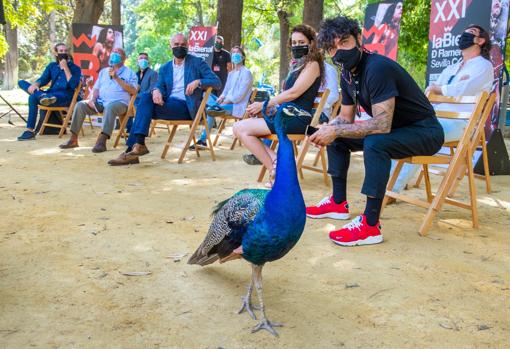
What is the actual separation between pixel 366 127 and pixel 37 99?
6.90 meters

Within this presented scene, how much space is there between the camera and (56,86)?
8.61 meters

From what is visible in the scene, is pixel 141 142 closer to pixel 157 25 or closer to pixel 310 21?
pixel 310 21

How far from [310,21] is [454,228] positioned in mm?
8070

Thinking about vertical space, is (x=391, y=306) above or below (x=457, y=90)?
below

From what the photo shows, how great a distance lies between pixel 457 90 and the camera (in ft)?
15.9

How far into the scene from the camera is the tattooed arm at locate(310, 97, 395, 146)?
3350 millimetres

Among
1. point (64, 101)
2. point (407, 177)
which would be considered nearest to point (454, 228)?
point (407, 177)

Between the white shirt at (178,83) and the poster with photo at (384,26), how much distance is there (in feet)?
11.6

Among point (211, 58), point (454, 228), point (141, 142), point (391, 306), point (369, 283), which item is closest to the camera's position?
point (391, 306)

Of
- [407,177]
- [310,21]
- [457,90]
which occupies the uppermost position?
[310,21]

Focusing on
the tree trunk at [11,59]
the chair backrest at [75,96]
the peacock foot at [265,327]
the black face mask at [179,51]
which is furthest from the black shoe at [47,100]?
the tree trunk at [11,59]

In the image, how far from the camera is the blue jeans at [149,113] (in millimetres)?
6223

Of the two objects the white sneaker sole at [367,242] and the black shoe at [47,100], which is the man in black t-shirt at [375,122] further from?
the black shoe at [47,100]

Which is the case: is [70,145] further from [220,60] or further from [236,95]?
[220,60]
